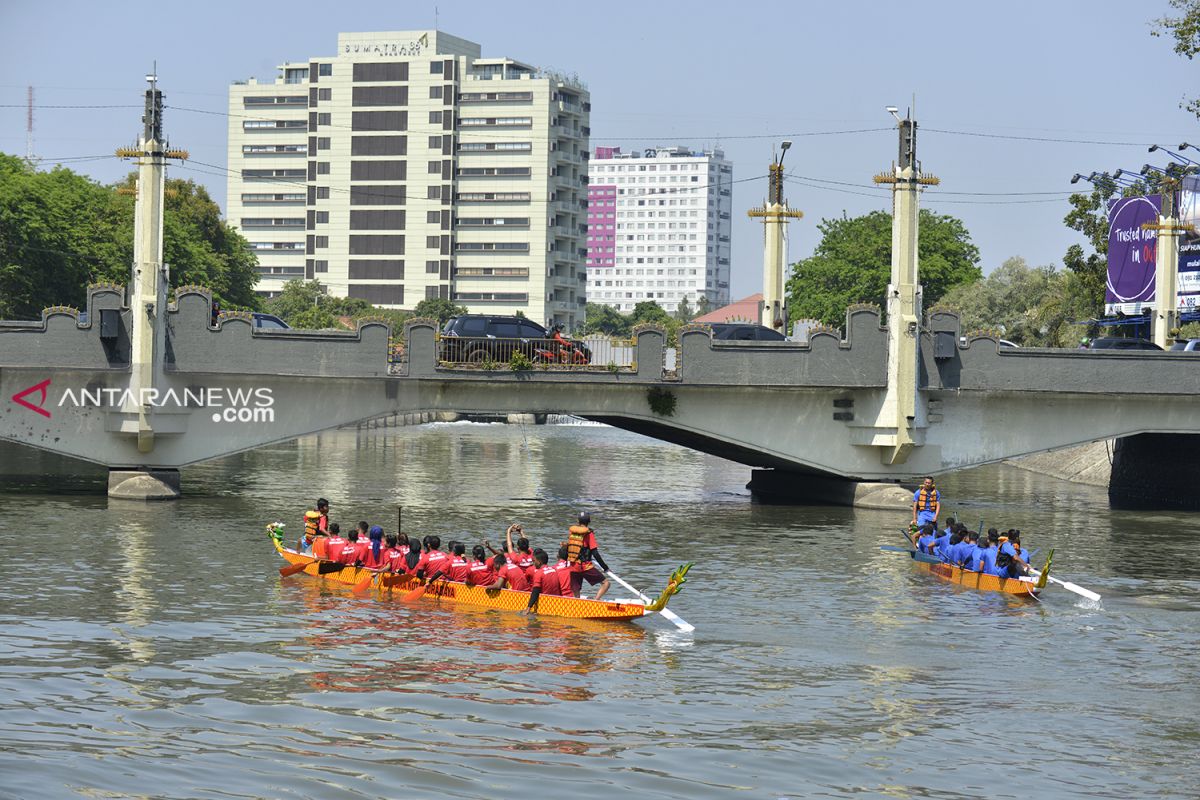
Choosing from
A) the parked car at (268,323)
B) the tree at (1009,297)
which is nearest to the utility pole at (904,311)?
the parked car at (268,323)

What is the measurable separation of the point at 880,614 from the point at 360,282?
13334cm

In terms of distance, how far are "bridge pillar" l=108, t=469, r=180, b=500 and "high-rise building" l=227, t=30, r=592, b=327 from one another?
10739 centimetres

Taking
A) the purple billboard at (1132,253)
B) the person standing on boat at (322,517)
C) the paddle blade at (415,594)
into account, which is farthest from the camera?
the purple billboard at (1132,253)

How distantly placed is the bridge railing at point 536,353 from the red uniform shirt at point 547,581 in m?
19.0

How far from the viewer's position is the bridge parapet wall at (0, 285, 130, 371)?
47250mm

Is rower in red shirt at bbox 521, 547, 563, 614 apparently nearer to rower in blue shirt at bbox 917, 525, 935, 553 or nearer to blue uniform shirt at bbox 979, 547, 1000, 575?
blue uniform shirt at bbox 979, 547, 1000, 575

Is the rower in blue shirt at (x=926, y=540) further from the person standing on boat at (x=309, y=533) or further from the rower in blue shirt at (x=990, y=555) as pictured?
the person standing on boat at (x=309, y=533)

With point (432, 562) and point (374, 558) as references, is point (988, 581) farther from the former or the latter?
point (374, 558)

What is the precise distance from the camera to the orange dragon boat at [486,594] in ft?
97.6

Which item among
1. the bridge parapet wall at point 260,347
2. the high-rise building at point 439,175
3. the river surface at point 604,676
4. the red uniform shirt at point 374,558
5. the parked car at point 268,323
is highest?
the high-rise building at point 439,175

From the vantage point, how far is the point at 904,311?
5028cm

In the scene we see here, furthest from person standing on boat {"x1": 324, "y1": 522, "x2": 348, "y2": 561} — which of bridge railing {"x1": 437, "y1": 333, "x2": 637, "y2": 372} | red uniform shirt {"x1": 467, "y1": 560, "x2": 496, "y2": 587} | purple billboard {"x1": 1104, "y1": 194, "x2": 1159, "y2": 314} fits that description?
purple billboard {"x1": 1104, "y1": 194, "x2": 1159, "y2": 314}

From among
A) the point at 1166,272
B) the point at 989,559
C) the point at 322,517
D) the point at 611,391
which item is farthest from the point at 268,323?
the point at 1166,272

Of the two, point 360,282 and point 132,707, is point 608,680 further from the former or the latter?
point 360,282
